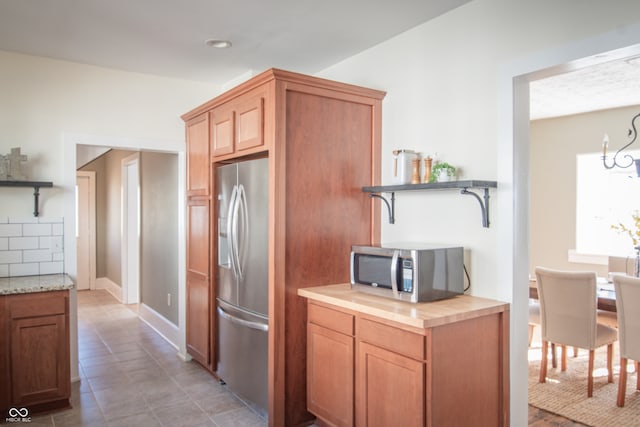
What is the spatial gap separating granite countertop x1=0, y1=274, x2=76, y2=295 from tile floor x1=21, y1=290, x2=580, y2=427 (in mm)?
839

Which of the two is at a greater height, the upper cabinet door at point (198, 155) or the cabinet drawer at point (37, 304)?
the upper cabinet door at point (198, 155)

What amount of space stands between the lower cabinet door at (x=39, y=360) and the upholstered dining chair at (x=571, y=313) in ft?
11.4

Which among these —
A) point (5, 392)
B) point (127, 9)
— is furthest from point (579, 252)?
point (5, 392)

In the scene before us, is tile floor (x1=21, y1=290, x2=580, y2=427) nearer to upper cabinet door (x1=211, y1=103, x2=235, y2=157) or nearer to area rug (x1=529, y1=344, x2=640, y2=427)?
area rug (x1=529, y1=344, x2=640, y2=427)

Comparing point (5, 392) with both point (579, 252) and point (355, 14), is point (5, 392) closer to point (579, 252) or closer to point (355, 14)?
point (355, 14)

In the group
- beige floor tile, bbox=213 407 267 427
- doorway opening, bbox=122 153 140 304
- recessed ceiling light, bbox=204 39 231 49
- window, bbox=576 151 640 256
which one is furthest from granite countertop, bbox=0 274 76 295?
window, bbox=576 151 640 256

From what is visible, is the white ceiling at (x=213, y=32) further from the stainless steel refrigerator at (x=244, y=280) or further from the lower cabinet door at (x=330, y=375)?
the lower cabinet door at (x=330, y=375)

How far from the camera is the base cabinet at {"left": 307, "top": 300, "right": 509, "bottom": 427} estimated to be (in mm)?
2057

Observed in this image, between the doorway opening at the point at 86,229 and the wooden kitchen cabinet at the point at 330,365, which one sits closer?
the wooden kitchen cabinet at the point at 330,365

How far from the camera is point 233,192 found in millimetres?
3225

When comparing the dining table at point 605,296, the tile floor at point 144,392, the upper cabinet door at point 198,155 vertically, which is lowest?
the tile floor at point 144,392

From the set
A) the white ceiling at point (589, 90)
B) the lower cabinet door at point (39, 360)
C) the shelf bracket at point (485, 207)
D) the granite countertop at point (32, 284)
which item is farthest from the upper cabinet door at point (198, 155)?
the white ceiling at point (589, 90)

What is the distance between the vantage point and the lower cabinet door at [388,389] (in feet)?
6.79

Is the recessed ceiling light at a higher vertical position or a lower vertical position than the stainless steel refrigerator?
higher
